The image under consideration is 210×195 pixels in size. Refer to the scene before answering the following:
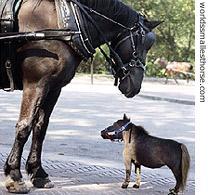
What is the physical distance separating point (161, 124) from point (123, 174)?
6.83m

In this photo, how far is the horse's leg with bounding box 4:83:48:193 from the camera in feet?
18.4

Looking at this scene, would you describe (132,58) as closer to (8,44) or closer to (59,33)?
(59,33)

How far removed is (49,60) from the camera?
5.54 m

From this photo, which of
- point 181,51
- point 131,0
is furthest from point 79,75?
point 181,51

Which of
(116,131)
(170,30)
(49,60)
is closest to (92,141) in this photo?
(116,131)

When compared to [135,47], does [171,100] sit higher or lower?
lower

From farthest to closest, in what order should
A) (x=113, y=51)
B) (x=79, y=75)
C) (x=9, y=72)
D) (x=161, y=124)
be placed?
1. (x=79, y=75)
2. (x=161, y=124)
3. (x=113, y=51)
4. (x=9, y=72)

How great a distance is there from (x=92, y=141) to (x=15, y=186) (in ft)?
17.0

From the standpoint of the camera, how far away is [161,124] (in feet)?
46.6

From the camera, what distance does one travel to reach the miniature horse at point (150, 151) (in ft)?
19.0

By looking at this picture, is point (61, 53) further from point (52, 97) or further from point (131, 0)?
point (131, 0)

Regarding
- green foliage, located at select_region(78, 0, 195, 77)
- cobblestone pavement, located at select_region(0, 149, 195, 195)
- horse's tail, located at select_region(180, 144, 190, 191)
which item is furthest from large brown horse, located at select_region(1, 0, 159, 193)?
green foliage, located at select_region(78, 0, 195, 77)

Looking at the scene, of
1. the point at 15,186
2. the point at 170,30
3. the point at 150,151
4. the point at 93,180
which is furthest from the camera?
the point at 170,30

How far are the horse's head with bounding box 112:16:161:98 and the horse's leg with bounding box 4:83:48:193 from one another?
3.15 ft
